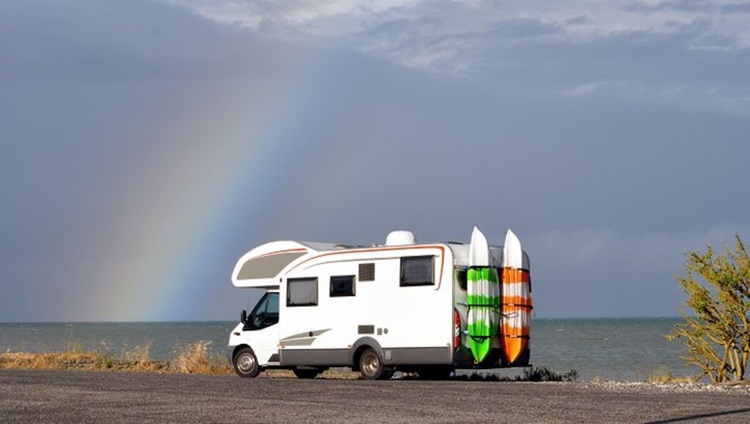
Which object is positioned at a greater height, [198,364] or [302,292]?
[302,292]

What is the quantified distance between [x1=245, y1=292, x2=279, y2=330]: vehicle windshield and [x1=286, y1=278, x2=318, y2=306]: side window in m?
0.64

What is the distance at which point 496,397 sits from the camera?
17.4m

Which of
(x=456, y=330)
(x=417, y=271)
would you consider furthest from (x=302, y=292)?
(x=456, y=330)

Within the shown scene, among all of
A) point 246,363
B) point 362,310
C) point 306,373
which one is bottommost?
point 306,373

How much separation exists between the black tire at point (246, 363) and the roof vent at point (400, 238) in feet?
13.5

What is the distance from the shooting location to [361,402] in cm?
1653

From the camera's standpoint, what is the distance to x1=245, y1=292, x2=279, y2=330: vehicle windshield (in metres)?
25.6

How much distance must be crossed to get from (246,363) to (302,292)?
7.42 feet

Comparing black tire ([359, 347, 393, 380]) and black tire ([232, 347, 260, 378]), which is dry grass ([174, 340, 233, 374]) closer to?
black tire ([232, 347, 260, 378])

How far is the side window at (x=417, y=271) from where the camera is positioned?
75.0 feet

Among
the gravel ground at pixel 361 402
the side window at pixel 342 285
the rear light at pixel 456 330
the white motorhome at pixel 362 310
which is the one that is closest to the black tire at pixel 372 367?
the white motorhome at pixel 362 310

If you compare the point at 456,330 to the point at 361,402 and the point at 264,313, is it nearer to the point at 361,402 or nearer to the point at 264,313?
the point at 264,313

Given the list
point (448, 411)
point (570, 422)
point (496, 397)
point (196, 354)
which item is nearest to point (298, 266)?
point (196, 354)

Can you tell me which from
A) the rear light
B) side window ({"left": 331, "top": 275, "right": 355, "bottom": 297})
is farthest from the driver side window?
the rear light
